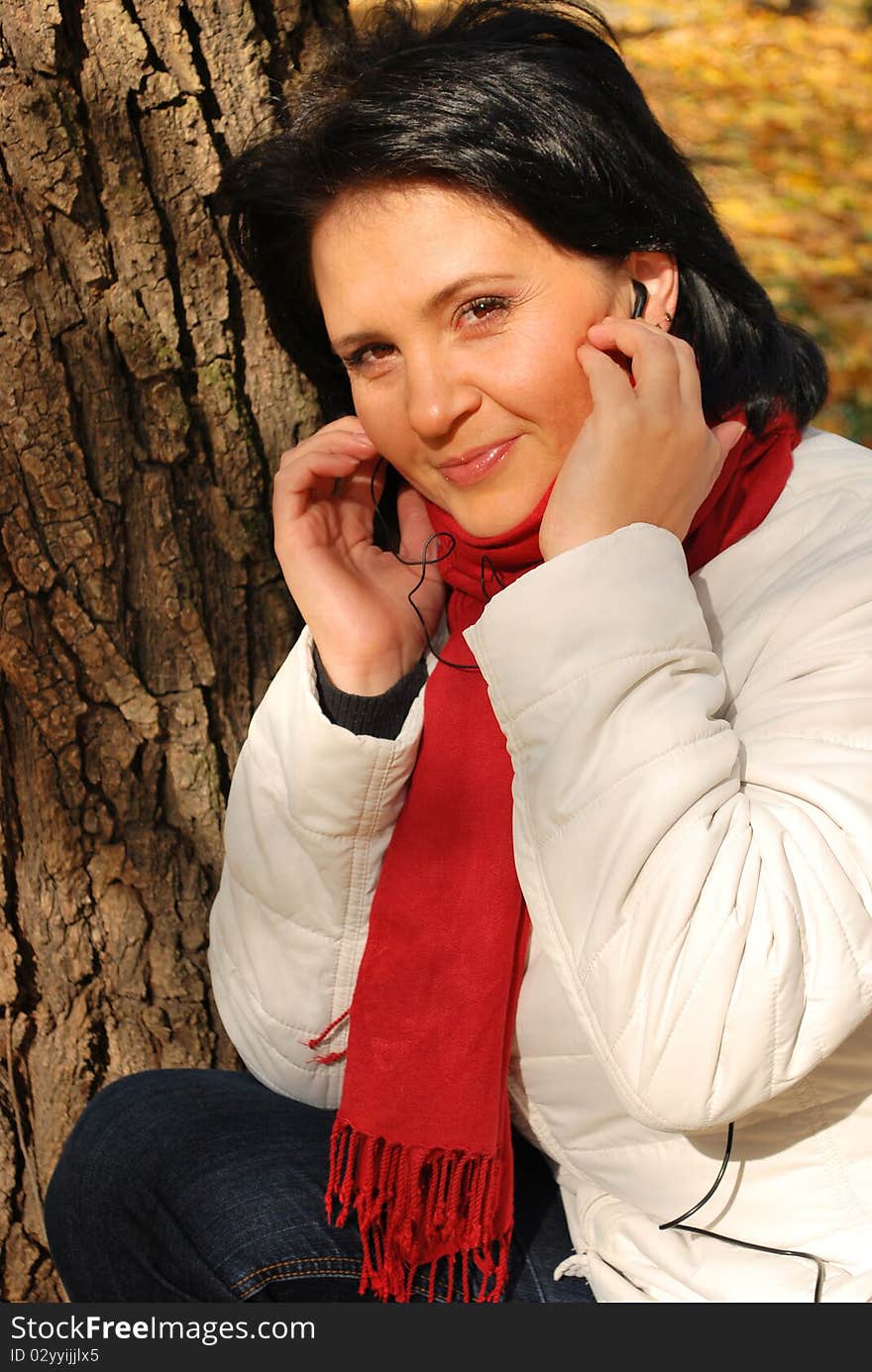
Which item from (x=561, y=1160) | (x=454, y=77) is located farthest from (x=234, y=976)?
(x=454, y=77)

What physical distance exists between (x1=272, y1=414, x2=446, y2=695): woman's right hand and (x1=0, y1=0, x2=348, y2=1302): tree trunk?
98 mm

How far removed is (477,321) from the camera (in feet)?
5.80

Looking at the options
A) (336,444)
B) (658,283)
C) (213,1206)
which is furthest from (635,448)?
(213,1206)

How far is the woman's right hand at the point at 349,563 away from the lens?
6.58 ft

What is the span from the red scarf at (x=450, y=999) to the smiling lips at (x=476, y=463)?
0.10 meters

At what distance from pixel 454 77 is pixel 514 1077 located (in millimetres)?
1392

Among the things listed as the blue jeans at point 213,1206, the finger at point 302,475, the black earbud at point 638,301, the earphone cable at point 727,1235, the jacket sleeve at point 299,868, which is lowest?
the blue jeans at point 213,1206

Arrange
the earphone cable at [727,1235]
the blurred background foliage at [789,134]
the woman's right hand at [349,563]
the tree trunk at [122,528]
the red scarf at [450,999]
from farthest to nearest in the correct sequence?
the blurred background foliage at [789,134] < the woman's right hand at [349,563] < the tree trunk at [122,528] < the red scarf at [450,999] < the earphone cable at [727,1235]

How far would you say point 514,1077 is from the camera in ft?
6.12

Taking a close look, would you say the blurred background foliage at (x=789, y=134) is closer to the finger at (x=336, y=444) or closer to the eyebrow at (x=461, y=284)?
the finger at (x=336, y=444)

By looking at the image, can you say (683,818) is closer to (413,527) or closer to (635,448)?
(635,448)

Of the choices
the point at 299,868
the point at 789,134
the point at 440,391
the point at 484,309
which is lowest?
the point at 299,868

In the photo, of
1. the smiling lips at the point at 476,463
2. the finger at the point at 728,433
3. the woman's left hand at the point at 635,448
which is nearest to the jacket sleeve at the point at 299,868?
the smiling lips at the point at 476,463

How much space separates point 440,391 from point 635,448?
298 millimetres
